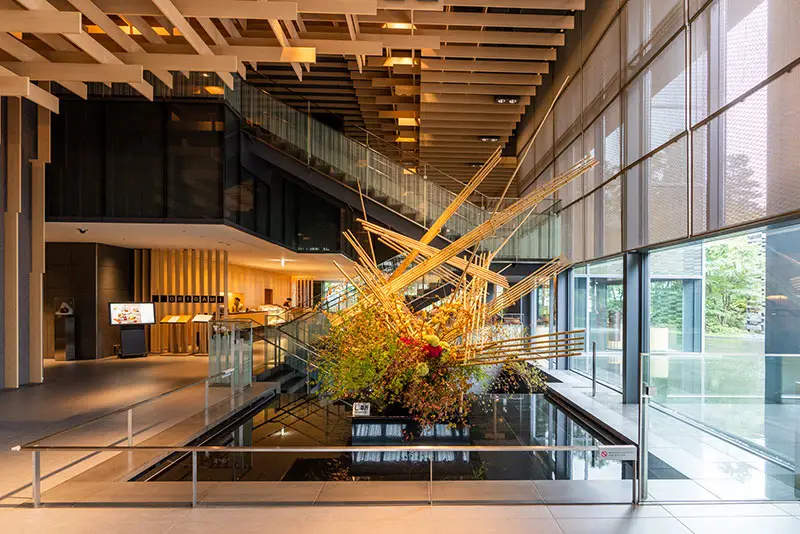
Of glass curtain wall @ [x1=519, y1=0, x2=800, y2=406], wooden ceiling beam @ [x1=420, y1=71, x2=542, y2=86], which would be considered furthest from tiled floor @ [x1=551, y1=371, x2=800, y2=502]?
wooden ceiling beam @ [x1=420, y1=71, x2=542, y2=86]

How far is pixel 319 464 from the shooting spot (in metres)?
4.77

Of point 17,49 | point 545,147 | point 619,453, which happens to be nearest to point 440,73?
point 545,147

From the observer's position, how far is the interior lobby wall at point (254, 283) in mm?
17359

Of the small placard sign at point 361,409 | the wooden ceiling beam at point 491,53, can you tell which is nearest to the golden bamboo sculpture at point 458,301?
the small placard sign at point 361,409

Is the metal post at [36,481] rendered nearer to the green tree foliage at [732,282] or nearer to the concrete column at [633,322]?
the green tree foliage at [732,282]

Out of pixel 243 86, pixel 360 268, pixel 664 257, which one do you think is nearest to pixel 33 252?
pixel 243 86

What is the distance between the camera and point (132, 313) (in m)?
12.3

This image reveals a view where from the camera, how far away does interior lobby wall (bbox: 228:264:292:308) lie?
57.0ft

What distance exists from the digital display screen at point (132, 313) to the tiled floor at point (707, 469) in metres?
11.2

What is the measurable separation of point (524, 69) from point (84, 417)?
8.60 metres

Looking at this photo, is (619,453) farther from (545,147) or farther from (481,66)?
(545,147)

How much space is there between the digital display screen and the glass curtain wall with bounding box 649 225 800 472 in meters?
10.8

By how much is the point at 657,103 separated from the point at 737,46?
1.66m

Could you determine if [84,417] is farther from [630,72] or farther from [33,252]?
[630,72]
